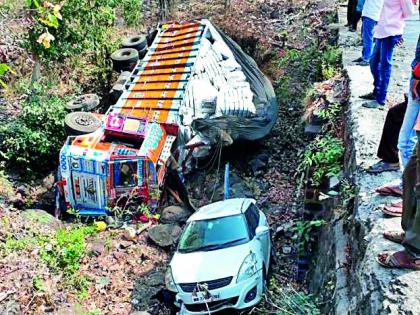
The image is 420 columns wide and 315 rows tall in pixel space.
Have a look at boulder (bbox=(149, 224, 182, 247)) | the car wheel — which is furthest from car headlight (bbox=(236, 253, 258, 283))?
boulder (bbox=(149, 224, 182, 247))

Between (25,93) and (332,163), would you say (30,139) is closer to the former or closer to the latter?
(25,93)

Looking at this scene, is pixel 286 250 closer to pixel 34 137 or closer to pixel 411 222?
pixel 411 222

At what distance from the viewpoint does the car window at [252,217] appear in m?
7.56

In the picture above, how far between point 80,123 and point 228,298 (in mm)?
6304

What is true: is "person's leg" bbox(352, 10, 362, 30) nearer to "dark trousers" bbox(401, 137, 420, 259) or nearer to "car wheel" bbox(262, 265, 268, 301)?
"car wheel" bbox(262, 265, 268, 301)

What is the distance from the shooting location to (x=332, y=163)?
23.0 ft

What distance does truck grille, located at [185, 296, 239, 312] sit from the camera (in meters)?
6.71

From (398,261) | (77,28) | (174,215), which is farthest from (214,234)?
(77,28)

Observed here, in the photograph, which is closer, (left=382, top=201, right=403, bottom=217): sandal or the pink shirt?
(left=382, top=201, right=403, bottom=217): sandal

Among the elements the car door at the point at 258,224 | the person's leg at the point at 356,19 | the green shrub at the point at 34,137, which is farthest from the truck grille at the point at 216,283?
the person's leg at the point at 356,19

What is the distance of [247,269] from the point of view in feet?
22.3

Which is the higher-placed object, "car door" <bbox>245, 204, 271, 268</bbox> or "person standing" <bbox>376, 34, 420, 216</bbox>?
"person standing" <bbox>376, 34, 420, 216</bbox>

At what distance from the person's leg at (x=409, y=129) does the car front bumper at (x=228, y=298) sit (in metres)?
2.86

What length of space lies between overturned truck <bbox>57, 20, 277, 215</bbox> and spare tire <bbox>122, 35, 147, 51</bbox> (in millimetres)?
2084
